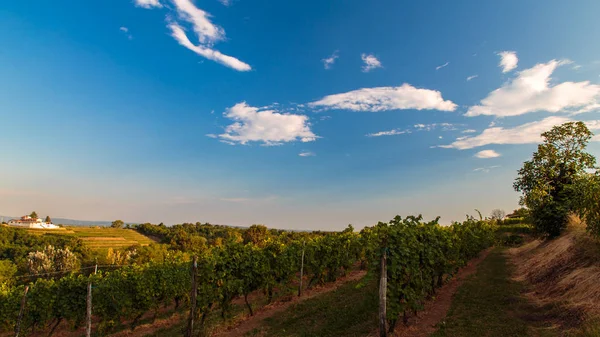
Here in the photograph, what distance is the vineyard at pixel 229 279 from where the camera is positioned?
9320 mm

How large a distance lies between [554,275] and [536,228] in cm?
1174

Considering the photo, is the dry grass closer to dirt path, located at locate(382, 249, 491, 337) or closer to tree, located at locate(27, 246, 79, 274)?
dirt path, located at locate(382, 249, 491, 337)

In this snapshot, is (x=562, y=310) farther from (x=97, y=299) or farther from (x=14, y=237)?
(x=14, y=237)

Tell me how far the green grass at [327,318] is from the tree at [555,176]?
16.5 m

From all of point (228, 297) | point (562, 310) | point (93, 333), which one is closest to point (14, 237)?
point (93, 333)

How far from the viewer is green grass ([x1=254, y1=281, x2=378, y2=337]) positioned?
369 inches

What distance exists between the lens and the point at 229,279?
12.9m

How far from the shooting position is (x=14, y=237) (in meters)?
76.9

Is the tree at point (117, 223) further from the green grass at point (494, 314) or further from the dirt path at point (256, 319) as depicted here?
the green grass at point (494, 314)

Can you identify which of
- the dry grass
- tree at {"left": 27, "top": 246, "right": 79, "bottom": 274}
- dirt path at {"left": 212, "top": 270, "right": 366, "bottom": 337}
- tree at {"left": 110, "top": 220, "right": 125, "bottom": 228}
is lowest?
tree at {"left": 27, "top": 246, "right": 79, "bottom": 274}

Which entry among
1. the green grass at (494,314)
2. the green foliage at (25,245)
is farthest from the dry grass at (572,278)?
the green foliage at (25,245)

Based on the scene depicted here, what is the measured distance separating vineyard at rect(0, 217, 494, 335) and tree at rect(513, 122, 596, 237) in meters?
5.97

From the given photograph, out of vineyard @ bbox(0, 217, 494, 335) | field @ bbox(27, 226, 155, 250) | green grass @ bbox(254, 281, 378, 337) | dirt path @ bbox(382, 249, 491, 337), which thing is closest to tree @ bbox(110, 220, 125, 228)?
field @ bbox(27, 226, 155, 250)

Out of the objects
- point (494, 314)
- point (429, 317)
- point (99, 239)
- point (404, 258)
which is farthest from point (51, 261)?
point (494, 314)
